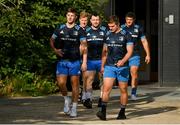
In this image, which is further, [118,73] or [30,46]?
[30,46]

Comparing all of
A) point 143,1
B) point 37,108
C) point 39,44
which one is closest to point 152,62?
point 143,1

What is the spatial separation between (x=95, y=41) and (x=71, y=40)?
1412 mm

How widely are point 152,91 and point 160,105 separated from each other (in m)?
3.26

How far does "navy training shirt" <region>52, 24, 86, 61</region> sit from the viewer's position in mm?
11430

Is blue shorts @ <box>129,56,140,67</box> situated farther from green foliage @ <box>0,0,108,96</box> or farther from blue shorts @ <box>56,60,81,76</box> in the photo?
green foliage @ <box>0,0,108,96</box>

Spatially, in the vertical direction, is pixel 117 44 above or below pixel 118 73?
above

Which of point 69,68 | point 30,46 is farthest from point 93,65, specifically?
point 30,46

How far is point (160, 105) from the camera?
13.1 m

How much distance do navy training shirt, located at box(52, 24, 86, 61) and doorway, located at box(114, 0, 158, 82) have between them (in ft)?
27.2

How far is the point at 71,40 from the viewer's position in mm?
11438

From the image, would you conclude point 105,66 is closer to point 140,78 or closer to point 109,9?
point 109,9

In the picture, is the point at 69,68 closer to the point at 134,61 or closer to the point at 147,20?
the point at 134,61

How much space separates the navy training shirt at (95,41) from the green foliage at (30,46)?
2.82m

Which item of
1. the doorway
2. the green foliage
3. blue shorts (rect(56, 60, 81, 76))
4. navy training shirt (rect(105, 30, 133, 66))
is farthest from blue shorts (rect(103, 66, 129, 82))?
the doorway
